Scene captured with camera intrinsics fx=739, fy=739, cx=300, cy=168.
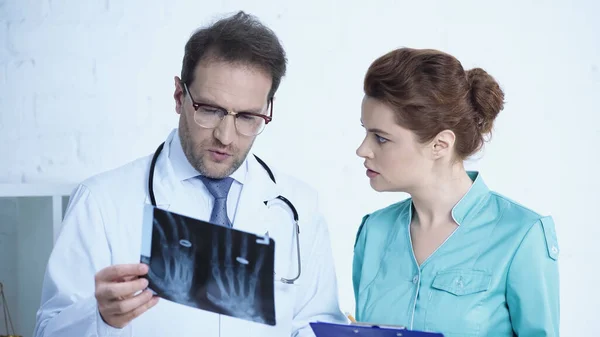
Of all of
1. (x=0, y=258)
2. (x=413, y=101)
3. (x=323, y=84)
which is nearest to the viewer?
(x=413, y=101)

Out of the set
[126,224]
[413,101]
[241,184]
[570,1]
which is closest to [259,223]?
[241,184]

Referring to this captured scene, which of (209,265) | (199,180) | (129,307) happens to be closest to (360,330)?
(209,265)

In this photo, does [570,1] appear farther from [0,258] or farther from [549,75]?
[0,258]

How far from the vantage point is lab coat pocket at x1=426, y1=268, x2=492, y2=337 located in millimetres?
1585

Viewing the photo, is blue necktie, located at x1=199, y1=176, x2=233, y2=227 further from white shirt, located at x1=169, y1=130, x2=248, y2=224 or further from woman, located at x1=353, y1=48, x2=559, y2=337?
woman, located at x1=353, y1=48, x2=559, y2=337

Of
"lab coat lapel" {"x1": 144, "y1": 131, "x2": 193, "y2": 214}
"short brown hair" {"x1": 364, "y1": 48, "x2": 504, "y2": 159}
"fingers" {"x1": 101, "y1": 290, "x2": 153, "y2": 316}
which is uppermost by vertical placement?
"short brown hair" {"x1": 364, "y1": 48, "x2": 504, "y2": 159}

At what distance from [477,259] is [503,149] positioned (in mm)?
1122

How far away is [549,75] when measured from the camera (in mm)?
2666

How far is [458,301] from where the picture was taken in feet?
5.27

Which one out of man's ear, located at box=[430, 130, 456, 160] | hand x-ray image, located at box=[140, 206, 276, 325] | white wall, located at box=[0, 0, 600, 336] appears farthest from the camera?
white wall, located at box=[0, 0, 600, 336]

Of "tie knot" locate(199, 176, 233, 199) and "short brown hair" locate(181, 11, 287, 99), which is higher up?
"short brown hair" locate(181, 11, 287, 99)

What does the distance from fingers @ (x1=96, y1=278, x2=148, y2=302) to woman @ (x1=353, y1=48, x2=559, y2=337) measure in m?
0.64

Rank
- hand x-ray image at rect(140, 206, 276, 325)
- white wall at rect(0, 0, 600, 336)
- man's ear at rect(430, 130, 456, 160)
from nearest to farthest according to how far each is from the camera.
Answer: hand x-ray image at rect(140, 206, 276, 325)
man's ear at rect(430, 130, 456, 160)
white wall at rect(0, 0, 600, 336)

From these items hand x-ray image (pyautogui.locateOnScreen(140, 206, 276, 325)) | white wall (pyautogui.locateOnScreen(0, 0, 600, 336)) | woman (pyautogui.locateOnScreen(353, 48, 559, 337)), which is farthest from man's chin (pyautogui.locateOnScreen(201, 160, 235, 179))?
white wall (pyautogui.locateOnScreen(0, 0, 600, 336))
